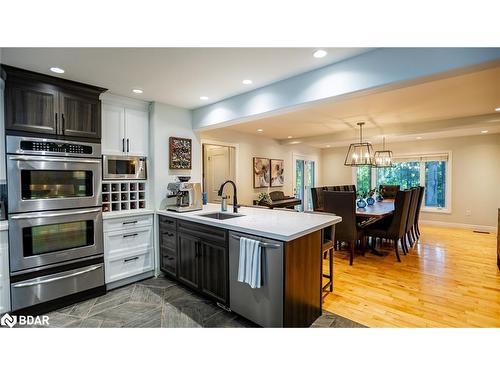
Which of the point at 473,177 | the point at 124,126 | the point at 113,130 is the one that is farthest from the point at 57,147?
the point at 473,177

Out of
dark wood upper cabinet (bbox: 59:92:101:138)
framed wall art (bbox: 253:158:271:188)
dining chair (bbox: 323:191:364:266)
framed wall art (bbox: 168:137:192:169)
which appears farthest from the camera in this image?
framed wall art (bbox: 253:158:271:188)

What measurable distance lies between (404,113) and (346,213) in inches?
81.1

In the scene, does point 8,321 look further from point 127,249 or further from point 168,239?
point 168,239

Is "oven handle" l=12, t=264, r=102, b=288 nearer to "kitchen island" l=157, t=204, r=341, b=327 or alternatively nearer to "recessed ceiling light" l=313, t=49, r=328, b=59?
"kitchen island" l=157, t=204, r=341, b=327

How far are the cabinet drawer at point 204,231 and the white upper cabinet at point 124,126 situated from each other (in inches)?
47.1

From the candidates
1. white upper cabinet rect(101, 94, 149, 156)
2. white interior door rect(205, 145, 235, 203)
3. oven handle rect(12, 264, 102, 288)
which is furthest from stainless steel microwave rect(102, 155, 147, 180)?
white interior door rect(205, 145, 235, 203)

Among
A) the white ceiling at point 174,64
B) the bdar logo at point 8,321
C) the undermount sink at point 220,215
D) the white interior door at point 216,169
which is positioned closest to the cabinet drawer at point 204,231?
the undermount sink at point 220,215

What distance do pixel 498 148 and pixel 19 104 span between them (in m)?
8.50

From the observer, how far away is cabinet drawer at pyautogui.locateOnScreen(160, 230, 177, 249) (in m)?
2.97

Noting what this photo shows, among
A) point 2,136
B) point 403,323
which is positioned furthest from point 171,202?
point 403,323

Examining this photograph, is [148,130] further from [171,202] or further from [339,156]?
[339,156]

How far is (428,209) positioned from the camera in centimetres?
648

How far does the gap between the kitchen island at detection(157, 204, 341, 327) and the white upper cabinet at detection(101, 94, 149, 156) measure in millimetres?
1077

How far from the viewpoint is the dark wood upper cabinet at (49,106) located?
7.23ft
